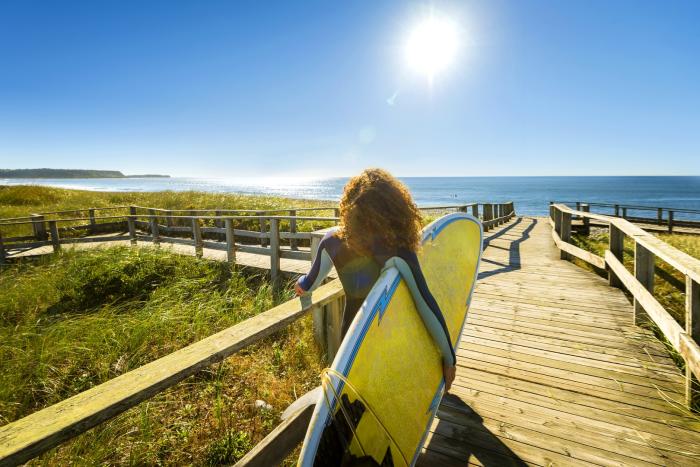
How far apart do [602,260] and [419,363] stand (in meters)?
5.27

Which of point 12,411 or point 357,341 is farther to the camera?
point 12,411

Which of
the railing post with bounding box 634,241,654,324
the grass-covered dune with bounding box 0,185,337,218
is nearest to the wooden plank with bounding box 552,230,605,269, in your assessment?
the railing post with bounding box 634,241,654,324

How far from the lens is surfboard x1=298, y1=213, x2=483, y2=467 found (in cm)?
126

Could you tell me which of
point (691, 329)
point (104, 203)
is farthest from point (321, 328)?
point (104, 203)

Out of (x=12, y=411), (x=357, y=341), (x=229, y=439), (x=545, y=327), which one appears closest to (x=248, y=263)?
(x=12, y=411)

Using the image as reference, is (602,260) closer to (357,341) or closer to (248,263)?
(357,341)

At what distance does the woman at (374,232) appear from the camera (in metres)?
1.72

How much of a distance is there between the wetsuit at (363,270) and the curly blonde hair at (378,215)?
→ 2.0 inches

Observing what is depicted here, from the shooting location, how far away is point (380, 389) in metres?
1.62

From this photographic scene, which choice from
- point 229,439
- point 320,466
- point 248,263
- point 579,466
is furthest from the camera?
point 248,263

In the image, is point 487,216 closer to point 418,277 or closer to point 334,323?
point 334,323

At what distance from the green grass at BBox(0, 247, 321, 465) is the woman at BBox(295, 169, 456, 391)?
5.59ft

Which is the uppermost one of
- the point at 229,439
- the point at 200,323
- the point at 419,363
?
the point at 419,363

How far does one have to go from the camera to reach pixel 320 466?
1.18 m
